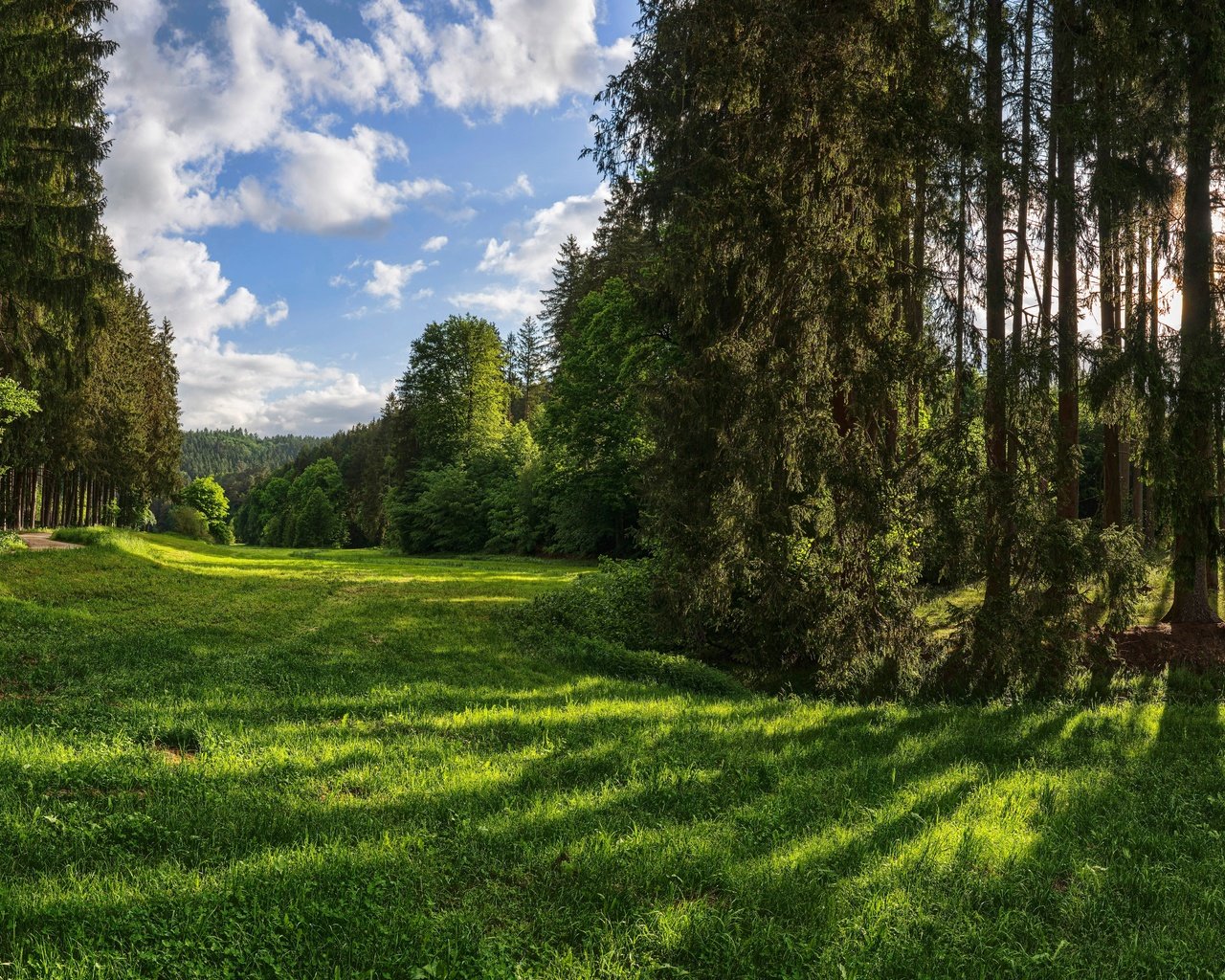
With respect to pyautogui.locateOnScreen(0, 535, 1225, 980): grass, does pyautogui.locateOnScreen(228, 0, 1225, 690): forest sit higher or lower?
higher

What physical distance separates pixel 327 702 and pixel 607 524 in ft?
80.7

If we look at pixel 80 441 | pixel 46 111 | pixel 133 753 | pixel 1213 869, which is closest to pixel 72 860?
pixel 133 753

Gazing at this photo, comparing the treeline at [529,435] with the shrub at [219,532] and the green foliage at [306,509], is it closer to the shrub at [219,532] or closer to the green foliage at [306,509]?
the green foliage at [306,509]

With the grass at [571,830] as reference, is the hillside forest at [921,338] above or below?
above

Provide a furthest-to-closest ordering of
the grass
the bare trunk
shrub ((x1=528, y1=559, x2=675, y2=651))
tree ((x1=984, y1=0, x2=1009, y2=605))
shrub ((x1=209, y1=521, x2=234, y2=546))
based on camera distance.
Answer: shrub ((x1=209, y1=521, x2=234, y2=546)) → shrub ((x1=528, y1=559, x2=675, y2=651)) → the bare trunk → tree ((x1=984, y1=0, x2=1009, y2=605)) → the grass

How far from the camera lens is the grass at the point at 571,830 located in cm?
357

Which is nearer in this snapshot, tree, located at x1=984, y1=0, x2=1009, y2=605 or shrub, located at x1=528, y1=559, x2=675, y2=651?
tree, located at x1=984, y1=0, x2=1009, y2=605

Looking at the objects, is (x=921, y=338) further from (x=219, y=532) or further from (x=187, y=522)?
(x=219, y=532)

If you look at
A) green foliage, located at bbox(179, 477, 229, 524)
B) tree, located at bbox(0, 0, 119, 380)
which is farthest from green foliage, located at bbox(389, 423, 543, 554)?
green foliage, located at bbox(179, 477, 229, 524)

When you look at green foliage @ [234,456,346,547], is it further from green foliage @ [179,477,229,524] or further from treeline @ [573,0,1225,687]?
treeline @ [573,0,1225,687]

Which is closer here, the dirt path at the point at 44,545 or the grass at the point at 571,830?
the grass at the point at 571,830

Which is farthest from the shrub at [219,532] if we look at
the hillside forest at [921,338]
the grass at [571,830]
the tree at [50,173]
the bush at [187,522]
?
the grass at [571,830]

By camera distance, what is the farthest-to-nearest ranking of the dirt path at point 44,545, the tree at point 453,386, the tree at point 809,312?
the tree at point 453,386, the dirt path at point 44,545, the tree at point 809,312

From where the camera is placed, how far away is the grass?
357cm
